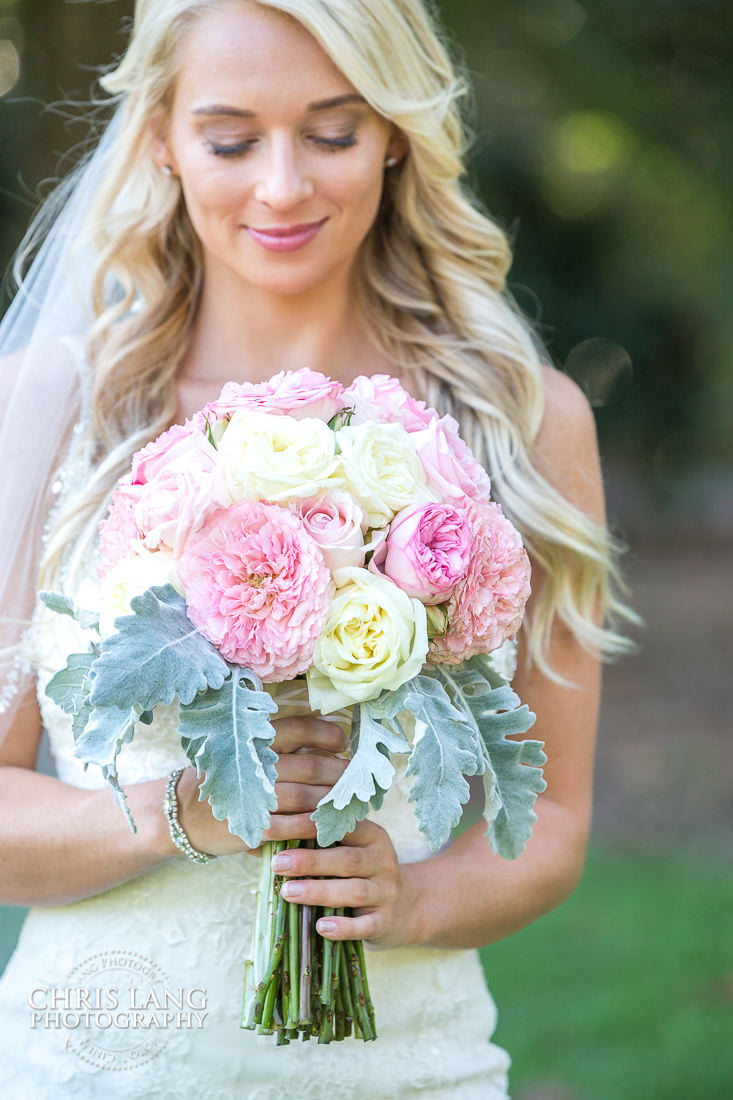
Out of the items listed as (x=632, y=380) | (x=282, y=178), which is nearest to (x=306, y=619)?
(x=282, y=178)

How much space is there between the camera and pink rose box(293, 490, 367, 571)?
2090mm

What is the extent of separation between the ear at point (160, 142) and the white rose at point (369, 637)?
1.40 metres

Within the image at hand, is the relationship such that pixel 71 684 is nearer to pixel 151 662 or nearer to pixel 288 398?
pixel 151 662

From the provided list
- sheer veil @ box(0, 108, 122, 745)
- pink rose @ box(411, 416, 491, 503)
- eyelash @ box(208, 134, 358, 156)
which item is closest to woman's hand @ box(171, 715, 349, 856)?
pink rose @ box(411, 416, 491, 503)

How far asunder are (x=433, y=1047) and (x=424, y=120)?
211 centimetres

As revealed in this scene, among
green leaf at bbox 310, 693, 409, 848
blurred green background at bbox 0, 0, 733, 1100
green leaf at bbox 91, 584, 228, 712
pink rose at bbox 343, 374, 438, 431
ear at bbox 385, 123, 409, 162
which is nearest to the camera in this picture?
green leaf at bbox 91, 584, 228, 712

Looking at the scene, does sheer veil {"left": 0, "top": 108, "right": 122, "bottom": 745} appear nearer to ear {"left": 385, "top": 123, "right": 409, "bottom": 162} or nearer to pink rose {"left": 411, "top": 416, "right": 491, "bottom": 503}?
ear {"left": 385, "top": 123, "right": 409, "bottom": 162}

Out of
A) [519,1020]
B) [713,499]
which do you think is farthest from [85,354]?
[713,499]

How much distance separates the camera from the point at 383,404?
2.34 metres

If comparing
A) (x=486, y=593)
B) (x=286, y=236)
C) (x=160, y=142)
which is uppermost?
(x=160, y=142)

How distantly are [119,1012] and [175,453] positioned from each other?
1298mm

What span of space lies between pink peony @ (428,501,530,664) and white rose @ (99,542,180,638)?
47 centimetres

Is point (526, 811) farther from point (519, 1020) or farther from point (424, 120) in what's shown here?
point (519, 1020)

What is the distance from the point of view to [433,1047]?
9.33ft
